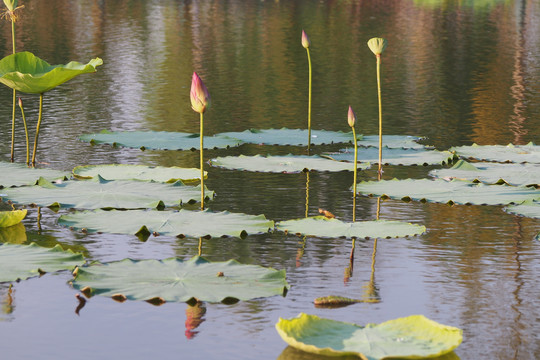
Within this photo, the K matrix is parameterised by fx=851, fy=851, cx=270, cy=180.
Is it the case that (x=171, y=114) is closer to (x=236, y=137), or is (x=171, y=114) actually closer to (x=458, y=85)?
(x=236, y=137)

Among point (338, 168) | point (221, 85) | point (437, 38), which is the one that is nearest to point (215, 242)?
point (338, 168)

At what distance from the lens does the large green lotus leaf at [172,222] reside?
3721 millimetres

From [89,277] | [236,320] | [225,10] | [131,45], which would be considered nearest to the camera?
[236,320]

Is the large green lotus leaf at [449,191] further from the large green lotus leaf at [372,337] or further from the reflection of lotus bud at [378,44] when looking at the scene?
the large green lotus leaf at [372,337]

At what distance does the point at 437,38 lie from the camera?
642 inches

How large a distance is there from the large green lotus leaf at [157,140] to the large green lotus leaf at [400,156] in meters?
0.79

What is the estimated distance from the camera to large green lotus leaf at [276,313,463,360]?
2.42 meters

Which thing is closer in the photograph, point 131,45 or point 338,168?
point 338,168

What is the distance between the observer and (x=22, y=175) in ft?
15.5

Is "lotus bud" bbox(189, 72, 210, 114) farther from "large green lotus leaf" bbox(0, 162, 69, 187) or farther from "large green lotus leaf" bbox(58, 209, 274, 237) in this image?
"large green lotus leaf" bbox(0, 162, 69, 187)

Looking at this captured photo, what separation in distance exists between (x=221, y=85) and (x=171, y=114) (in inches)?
75.5

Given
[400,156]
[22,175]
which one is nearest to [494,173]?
[400,156]

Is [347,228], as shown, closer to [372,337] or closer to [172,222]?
[172,222]

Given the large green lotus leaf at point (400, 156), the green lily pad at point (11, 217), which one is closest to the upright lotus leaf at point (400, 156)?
the large green lotus leaf at point (400, 156)
